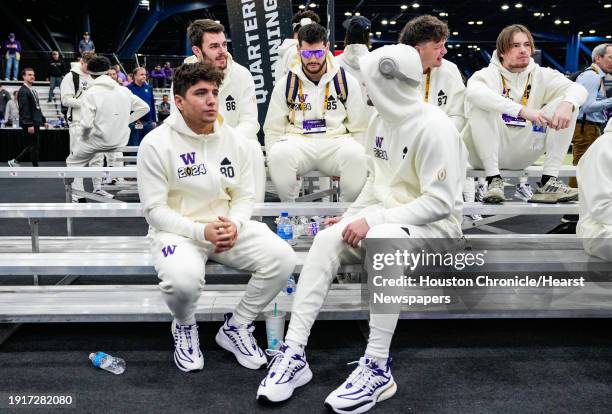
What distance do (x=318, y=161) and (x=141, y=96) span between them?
6360 mm

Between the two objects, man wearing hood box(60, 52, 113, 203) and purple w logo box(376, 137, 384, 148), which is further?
man wearing hood box(60, 52, 113, 203)

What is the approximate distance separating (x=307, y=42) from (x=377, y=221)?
1.85 metres

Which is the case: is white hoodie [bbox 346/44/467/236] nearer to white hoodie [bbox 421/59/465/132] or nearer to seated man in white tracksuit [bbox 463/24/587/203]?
seated man in white tracksuit [bbox 463/24/587/203]

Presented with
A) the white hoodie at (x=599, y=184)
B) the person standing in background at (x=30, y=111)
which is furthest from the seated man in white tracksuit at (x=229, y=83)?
the person standing in background at (x=30, y=111)

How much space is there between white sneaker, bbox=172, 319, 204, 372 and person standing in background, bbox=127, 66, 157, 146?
751cm

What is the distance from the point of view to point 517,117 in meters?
3.41

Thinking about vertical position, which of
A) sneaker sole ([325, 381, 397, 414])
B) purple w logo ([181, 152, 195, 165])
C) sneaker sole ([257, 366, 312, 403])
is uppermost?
purple w logo ([181, 152, 195, 165])

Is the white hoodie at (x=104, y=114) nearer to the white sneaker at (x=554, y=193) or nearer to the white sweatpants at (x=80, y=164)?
the white sweatpants at (x=80, y=164)

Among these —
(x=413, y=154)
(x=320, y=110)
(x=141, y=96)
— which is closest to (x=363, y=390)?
(x=413, y=154)

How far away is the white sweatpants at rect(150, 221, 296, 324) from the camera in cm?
229

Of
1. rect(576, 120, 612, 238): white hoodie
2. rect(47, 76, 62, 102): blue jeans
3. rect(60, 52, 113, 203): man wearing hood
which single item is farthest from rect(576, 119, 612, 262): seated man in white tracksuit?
rect(47, 76, 62, 102): blue jeans

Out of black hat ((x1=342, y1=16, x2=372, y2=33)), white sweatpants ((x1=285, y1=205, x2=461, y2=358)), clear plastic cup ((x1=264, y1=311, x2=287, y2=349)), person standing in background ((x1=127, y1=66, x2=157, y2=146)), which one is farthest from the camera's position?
person standing in background ((x1=127, y1=66, x2=157, y2=146))

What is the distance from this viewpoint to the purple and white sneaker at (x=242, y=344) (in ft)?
7.88

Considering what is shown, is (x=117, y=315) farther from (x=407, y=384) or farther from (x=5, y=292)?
(x=407, y=384)
